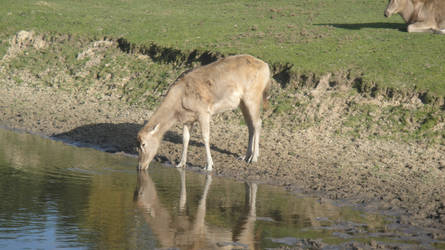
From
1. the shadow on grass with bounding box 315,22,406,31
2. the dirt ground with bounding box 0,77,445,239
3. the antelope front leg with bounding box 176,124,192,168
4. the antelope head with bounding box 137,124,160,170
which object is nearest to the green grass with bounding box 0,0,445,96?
the shadow on grass with bounding box 315,22,406,31

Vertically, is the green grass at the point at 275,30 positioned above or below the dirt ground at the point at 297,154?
above

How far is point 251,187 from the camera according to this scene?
13039mm

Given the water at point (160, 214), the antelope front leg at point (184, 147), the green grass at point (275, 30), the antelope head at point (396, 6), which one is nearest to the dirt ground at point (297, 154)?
the antelope front leg at point (184, 147)

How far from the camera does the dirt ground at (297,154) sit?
12266 mm

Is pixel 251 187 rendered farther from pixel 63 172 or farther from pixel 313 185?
pixel 63 172

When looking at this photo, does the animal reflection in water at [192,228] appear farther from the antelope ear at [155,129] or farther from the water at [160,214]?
the antelope ear at [155,129]

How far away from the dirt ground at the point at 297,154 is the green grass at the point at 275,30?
2.82m

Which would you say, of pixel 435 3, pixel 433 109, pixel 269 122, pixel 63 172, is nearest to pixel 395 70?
pixel 433 109

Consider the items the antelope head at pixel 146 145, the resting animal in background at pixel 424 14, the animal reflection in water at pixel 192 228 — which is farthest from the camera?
the resting animal in background at pixel 424 14

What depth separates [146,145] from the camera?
13734mm

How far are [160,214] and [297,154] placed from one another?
5.32m

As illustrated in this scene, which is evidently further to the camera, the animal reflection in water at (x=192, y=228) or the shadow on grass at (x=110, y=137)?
the shadow on grass at (x=110, y=137)

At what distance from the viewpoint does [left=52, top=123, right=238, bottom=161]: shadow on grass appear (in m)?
16.5

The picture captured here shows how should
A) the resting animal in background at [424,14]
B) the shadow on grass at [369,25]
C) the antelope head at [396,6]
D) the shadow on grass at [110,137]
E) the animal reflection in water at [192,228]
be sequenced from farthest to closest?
the shadow on grass at [369,25]
the antelope head at [396,6]
the resting animal in background at [424,14]
the shadow on grass at [110,137]
the animal reflection in water at [192,228]
